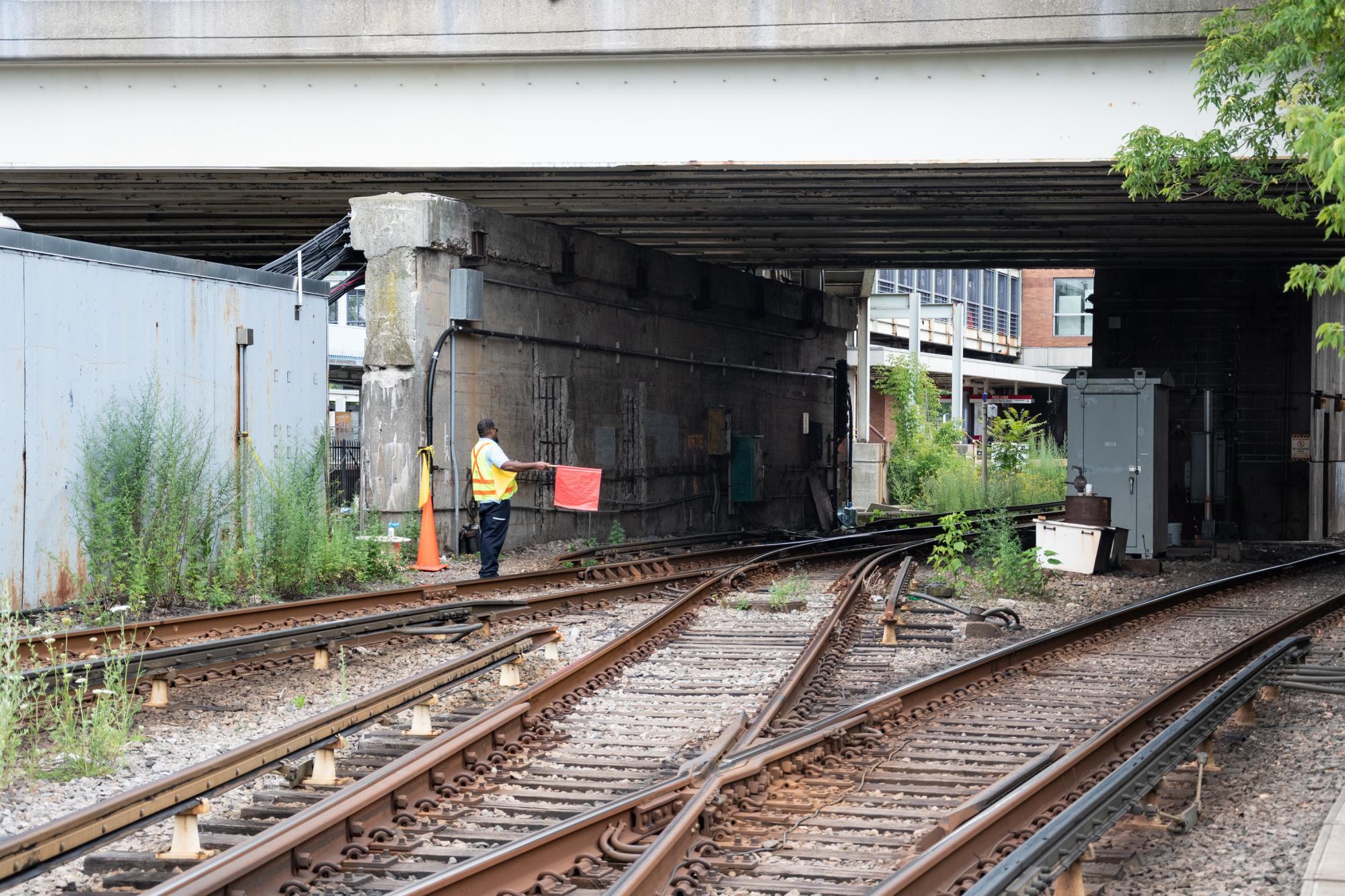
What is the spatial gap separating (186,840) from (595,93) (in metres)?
13.1

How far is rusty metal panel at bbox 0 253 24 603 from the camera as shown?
1234 cm

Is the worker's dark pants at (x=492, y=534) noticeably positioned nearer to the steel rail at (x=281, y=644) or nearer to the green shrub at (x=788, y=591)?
the steel rail at (x=281, y=644)

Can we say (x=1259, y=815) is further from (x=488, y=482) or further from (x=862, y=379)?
(x=862, y=379)

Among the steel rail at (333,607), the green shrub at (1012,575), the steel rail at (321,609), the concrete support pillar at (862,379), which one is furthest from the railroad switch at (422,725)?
the concrete support pillar at (862,379)

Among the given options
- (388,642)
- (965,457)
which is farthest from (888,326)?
(388,642)

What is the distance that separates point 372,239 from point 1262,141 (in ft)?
36.4

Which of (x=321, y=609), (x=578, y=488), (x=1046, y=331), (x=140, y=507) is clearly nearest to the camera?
(x=321, y=609)

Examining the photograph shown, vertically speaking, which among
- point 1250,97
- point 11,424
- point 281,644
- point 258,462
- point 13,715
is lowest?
point 13,715

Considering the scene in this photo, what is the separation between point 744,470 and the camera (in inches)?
1078

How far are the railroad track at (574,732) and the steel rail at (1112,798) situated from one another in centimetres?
234

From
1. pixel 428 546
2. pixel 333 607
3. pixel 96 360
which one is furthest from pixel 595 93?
pixel 333 607

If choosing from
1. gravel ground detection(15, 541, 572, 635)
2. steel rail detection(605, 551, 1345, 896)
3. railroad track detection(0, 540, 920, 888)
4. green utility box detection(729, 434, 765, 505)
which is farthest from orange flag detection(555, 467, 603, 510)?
green utility box detection(729, 434, 765, 505)

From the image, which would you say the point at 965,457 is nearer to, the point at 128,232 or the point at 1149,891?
the point at 128,232

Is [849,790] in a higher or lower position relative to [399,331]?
lower
